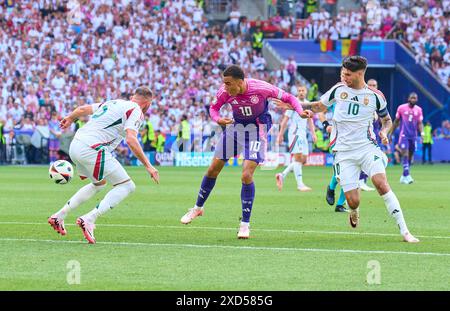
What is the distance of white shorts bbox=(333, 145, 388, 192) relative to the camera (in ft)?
45.0

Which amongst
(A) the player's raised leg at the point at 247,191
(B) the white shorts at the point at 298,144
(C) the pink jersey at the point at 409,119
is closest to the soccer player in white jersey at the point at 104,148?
(A) the player's raised leg at the point at 247,191

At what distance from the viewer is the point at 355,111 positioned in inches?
548

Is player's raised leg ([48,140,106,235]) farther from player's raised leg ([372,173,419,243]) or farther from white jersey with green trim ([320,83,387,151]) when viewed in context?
player's raised leg ([372,173,419,243])

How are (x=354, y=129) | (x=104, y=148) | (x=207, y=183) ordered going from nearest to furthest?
(x=104, y=148)
(x=354, y=129)
(x=207, y=183)

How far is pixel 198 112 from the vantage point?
43781mm

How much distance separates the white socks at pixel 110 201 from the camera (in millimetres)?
13258

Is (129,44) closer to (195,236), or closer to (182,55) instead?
(182,55)

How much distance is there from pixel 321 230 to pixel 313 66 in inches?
1434

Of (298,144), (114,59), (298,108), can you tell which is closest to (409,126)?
(298,144)

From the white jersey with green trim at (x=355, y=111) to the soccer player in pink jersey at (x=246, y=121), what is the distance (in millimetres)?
450

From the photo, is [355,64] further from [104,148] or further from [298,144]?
[298,144]

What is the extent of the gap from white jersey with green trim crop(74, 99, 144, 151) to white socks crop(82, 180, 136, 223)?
0.57 m

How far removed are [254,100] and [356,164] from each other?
65.3 inches

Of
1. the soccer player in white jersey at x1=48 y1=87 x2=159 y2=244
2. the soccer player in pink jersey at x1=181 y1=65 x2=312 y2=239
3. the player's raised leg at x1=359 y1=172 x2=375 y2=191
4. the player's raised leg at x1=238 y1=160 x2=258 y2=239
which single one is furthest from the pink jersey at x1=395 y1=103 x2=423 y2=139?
the soccer player in white jersey at x1=48 y1=87 x2=159 y2=244
